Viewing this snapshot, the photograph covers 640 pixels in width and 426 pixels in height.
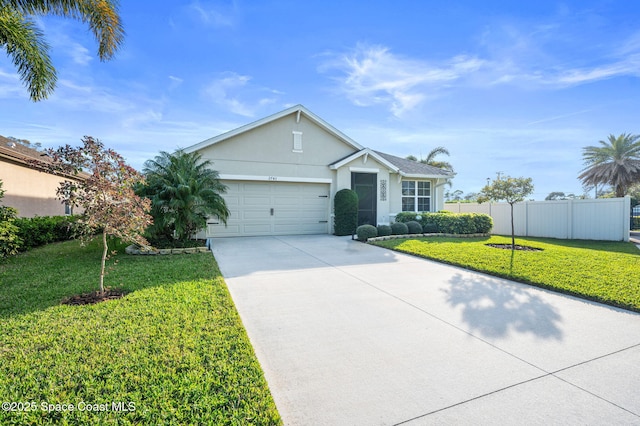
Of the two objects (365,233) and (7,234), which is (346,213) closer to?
(365,233)

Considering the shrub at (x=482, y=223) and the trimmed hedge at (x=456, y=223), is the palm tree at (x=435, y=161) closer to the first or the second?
the shrub at (x=482, y=223)

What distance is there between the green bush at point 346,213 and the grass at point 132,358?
8.34m

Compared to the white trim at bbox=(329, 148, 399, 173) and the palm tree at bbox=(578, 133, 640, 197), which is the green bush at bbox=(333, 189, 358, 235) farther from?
the palm tree at bbox=(578, 133, 640, 197)

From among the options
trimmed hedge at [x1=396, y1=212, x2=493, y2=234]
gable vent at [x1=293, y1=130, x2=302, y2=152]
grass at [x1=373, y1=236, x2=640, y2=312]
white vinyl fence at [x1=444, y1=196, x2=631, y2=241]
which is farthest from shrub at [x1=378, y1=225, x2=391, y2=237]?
white vinyl fence at [x1=444, y1=196, x2=631, y2=241]

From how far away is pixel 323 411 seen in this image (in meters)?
2.31

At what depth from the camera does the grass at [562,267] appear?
17.0ft

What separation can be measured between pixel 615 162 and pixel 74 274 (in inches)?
1226

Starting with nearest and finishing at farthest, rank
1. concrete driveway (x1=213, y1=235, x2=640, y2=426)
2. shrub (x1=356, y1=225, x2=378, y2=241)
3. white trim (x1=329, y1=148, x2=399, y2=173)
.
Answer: concrete driveway (x1=213, y1=235, x2=640, y2=426) → shrub (x1=356, y1=225, x2=378, y2=241) → white trim (x1=329, y1=148, x2=399, y2=173)

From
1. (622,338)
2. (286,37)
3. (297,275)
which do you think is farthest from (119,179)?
(286,37)

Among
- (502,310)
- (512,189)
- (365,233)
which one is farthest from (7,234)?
(512,189)

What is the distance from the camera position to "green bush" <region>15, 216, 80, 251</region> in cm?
930

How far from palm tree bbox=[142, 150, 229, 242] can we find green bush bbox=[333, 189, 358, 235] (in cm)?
526

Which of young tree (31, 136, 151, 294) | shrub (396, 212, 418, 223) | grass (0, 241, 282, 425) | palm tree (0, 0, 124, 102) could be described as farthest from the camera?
shrub (396, 212, 418, 223)

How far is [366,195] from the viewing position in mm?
14656
